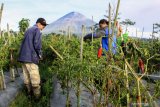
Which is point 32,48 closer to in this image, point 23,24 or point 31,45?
point 31,45

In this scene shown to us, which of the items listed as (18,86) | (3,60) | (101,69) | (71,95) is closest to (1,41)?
(3,60)

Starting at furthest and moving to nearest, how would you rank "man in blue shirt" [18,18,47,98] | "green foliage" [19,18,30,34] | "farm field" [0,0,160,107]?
"green foliage" [19,18,30,34] < "man in blue shirt" [18,18,47,98] < "farm field" [0,0,160,107]

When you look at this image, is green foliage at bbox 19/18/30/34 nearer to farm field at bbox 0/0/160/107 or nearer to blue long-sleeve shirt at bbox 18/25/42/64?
farm field at bbox 0/0/160/107

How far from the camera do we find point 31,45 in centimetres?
820

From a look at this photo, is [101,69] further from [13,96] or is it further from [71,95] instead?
[13,96]

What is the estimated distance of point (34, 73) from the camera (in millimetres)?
8359

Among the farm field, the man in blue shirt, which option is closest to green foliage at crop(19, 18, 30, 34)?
the farm field

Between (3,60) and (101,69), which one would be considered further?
(3,60)

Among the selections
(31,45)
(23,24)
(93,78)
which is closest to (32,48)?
(31,45)

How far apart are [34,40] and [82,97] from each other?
2.00 meters

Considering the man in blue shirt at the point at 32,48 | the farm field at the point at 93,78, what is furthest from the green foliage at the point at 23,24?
the man in blue shirt at the point at 32,48

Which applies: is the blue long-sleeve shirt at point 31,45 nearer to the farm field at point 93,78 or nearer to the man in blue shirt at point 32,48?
the man in blue shirt at point 32,48

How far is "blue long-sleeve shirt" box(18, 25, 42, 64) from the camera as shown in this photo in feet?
26.8

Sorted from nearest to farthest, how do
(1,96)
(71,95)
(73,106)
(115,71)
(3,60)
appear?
(115,71)
(73,106)
(71,95)
(1,96)
(3,60)
